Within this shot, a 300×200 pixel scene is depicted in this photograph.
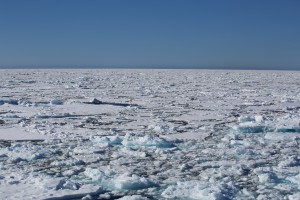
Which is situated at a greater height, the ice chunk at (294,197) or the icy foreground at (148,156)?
the ice chunk at (294,197)

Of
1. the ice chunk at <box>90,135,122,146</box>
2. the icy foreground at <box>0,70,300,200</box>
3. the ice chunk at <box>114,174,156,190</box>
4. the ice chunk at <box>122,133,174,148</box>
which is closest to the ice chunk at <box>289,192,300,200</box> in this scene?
the icy foreground at <box>0,70,300,200</box>

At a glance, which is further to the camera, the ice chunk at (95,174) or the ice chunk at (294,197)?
the ice chunk at (95,174)

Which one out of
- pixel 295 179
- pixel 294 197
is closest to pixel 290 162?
pixel 295 179

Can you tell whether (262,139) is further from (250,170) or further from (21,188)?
(21,188)

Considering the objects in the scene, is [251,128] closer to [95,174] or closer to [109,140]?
[109,140]

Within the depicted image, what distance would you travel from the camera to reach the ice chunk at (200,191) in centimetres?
507

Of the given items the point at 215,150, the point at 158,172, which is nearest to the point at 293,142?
the point at 215,150

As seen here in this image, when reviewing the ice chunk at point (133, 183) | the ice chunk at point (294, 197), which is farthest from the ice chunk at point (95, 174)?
the ice chunk at point (294, 197)

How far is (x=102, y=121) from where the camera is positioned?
462 inches

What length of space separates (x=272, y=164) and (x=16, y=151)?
15.1 ft

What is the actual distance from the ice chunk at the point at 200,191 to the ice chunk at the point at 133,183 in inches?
14.4

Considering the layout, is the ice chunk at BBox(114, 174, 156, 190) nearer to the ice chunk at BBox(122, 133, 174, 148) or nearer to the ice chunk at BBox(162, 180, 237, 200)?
the ice chunk at BBox(162, 180, 237, 200)

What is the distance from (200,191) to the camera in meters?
5.20

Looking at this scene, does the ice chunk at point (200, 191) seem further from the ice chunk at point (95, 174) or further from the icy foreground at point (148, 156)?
the ice chunk at point (95, 174)
